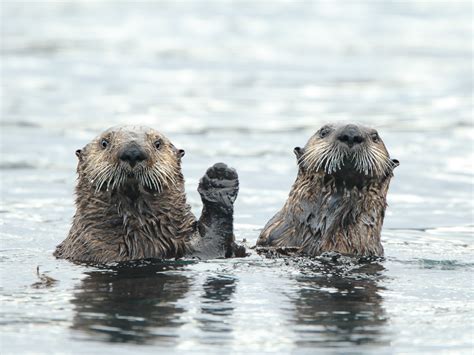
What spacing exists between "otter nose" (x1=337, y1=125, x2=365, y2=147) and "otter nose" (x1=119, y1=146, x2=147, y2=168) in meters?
1.68

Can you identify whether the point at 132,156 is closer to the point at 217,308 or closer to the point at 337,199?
the point at 217,308

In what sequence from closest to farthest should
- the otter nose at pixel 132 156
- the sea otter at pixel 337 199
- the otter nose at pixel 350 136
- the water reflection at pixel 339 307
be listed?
1. the water reflection at pixel 339 307
2. the otter nose at pixel 132 156
3. the otter nose at pixel 350 136
4. the sea otter at pixel 337 199

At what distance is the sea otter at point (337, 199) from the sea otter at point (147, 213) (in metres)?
0.74

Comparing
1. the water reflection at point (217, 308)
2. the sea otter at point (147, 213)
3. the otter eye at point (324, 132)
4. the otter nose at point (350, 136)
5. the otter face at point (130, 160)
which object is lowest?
the water reflection at point (217, 308)

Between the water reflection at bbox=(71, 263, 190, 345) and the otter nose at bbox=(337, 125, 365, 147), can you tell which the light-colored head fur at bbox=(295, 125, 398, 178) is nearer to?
the otter nose at bbox=(337, 125, 365, 147)

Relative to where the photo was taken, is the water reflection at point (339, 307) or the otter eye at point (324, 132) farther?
the otter eye at point (324, 132)

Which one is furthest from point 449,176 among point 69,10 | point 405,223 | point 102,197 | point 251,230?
point 69,10

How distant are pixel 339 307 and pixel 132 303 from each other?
1.48 m

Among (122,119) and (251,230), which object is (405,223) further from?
(122,119)

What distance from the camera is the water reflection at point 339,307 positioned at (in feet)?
25.4

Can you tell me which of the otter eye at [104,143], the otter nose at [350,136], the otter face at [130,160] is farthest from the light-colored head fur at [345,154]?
the otter eye at [104,143]

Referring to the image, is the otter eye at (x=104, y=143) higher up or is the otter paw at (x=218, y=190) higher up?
the otter eye at (x=104, y=143)

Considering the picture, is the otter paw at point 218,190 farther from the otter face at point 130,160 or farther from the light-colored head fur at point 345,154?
the light-colored head fur at point 345,154

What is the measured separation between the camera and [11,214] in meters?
13.0
